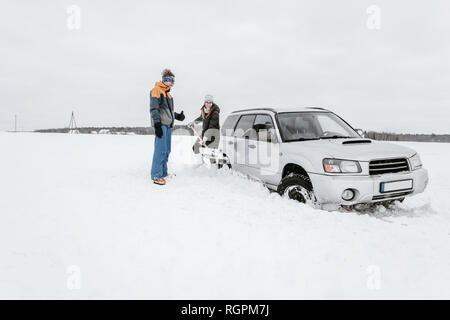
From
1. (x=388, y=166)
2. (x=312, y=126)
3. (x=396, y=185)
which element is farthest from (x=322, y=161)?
(x=312, y=126)

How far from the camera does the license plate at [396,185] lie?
14.8 ft

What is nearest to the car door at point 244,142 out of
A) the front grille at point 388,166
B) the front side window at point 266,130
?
the front side window at point 266,130

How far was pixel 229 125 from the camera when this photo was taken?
285 inches

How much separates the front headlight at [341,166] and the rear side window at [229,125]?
2873 mm

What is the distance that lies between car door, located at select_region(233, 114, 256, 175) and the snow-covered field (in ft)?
3.89

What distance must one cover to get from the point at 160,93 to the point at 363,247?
442 cm

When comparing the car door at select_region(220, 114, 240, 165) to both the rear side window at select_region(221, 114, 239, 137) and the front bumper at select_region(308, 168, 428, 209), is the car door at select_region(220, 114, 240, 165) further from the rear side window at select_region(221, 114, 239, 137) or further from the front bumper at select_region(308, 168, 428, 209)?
the front bumper at select_region(308, 168, 428, 209)

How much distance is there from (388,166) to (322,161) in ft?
3.30
